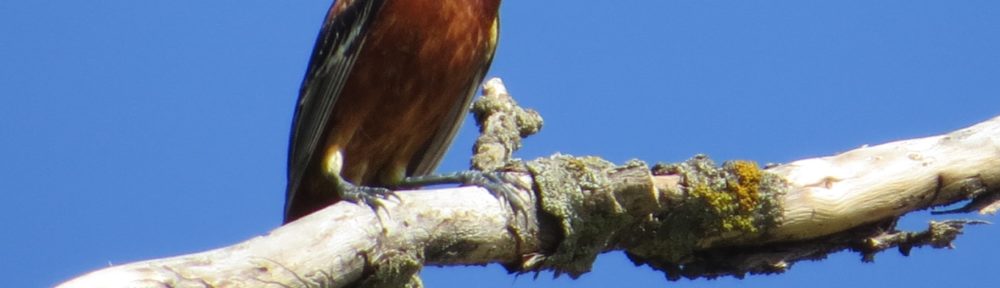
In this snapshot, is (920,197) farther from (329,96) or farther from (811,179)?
(329,96)

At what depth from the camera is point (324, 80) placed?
6.98 meters

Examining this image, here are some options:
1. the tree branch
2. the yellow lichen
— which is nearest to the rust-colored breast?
the tree branch

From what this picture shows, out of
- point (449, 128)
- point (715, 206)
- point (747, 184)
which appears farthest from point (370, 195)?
point (449, 128)

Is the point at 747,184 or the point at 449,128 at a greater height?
the point at 449,128

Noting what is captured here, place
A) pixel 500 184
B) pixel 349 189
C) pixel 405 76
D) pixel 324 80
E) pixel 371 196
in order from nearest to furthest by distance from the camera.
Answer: pixel 371 196 < pixel 500 184 < pixel 349 189 < pixel 405 76 < pixel 324 80

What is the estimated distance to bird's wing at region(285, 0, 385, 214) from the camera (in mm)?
6832

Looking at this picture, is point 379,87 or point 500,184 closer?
point 500,184

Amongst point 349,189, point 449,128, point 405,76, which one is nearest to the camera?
point 349,189

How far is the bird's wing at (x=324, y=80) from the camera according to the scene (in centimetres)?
683

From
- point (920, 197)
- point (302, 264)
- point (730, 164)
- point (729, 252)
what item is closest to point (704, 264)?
point (729, 252)

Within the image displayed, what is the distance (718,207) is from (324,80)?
2.35 m

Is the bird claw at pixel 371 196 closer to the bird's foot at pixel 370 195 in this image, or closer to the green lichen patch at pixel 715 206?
the bird's foot at pixel 370 195

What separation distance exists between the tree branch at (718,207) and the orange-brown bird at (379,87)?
1.23 metres

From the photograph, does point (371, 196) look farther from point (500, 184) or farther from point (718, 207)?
point (718, 207)
